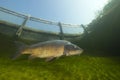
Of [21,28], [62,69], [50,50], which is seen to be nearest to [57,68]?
[62,69]

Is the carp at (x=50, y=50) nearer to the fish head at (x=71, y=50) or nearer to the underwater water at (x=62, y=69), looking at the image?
the fish head at (x=71, y=50)

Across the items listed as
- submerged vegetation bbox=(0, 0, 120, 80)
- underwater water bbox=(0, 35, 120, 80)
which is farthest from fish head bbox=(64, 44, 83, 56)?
underwater water bbox=(0, 35, 120, 80)

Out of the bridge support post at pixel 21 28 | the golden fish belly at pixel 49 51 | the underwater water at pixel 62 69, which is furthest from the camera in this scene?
the bridge support post at pixel 21 28

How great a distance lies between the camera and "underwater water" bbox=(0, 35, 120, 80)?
576 cm

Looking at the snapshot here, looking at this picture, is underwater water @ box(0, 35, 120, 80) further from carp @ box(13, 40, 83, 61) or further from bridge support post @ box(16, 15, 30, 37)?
carp @ box(13, 40, 83, 61)

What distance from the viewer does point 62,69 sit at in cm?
643

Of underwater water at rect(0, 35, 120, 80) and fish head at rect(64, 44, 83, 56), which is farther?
underwater water at rect(0, 35, 120, 80)

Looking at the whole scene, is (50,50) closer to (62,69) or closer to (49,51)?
(49,51)

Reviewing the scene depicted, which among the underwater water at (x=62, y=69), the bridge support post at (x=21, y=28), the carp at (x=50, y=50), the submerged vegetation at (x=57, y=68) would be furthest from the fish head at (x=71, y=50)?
the bridge support post at (x=21, y=28)

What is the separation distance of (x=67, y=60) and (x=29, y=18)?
12.9 feet

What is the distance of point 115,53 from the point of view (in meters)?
10.4

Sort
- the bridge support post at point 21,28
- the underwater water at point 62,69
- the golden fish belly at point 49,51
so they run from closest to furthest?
the golden fish belly at point 49,51
the underwater water at point 62,69
the bridge support post at point 21,28

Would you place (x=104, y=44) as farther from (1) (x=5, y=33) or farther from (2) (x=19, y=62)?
(2) (x=19, y=62)

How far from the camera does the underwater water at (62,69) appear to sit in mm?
5758
